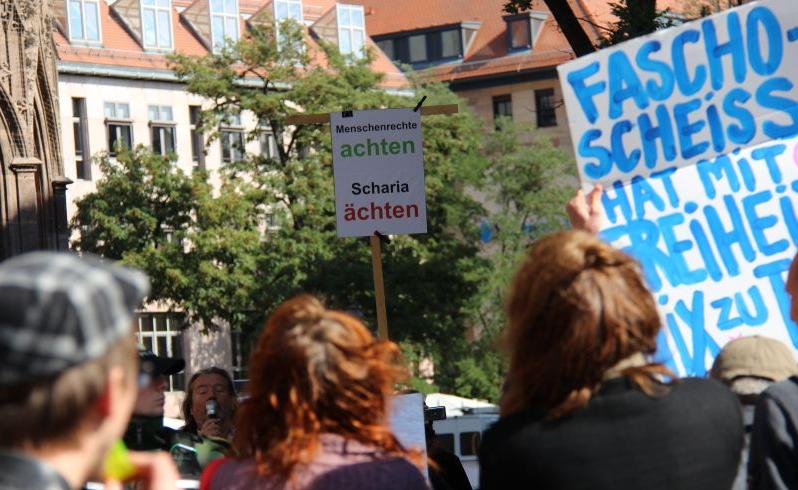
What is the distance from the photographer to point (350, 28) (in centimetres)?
6153

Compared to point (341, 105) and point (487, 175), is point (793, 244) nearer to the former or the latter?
point (341, 105)

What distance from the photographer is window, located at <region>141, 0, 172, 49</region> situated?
56750 millimetres

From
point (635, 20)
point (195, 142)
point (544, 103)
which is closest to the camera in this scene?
point (635, 20)

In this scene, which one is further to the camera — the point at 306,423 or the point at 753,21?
the point at 753,21

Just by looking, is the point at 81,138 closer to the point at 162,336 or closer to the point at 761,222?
the point at 162,336

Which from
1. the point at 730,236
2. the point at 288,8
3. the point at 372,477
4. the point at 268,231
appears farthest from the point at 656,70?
the point at 288,8

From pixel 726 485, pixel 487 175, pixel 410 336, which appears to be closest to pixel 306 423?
pixel 726 485

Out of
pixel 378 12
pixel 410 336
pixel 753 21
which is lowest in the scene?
pixel 410 336

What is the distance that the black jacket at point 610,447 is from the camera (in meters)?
3.48

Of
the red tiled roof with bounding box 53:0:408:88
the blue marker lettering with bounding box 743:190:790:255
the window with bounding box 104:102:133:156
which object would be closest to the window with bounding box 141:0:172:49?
the red tiled roof with bounding box 53:0:408:88

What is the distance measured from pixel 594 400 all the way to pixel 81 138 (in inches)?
1993

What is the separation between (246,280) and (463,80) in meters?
31.8

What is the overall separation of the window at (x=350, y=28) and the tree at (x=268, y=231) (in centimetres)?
2029

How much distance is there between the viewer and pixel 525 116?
6781cm
